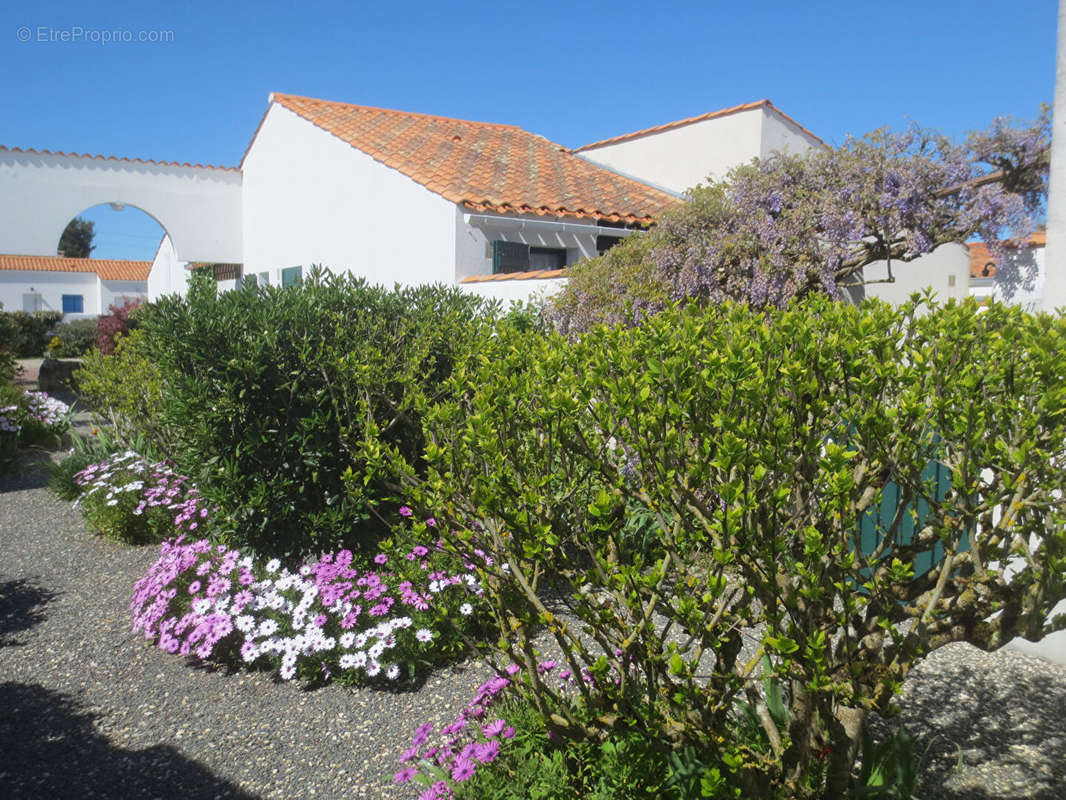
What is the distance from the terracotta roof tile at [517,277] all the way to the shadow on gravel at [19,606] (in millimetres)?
6446

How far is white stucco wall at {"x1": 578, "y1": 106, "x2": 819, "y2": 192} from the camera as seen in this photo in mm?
13383

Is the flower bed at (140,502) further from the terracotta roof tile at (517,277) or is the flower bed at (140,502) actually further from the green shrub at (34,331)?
the green shrub at (34,331)

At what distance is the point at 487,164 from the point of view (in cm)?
1441

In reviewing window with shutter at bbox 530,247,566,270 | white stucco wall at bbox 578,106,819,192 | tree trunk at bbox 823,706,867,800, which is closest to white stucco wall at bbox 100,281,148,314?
white stucco wall at bbox 578,106,819,192

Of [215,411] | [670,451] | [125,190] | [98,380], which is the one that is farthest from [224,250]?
[670,451]

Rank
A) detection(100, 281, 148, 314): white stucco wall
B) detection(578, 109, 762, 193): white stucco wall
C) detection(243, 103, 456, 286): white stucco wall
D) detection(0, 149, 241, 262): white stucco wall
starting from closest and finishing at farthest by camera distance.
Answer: detection(243, 103, 456, 286): white stucco wall < detection(578, 109, 762, 193): white stucco wall < detection(0, 149, 241, 262): white stucco wall < detection(100, 281, 148, 314): white stucco wall

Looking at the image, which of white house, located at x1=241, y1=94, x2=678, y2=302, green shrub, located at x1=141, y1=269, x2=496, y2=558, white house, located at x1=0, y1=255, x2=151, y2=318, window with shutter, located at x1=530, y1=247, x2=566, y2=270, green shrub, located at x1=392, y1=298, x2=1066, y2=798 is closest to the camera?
green shrub, located at x1=392, y1=298, x2=1066, y2=798

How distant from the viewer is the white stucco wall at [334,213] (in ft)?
39.9

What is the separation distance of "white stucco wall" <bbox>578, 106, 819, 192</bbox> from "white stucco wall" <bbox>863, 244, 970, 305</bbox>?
2.50 m

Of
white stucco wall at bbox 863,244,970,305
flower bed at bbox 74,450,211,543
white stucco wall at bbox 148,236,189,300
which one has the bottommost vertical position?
flower bed at bbox 74,450,211,543

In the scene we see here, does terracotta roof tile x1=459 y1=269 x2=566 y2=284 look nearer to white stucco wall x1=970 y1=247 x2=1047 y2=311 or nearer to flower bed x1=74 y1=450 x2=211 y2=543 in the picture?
white stucco wall x1=970 y1=247 x2=1047 y2=311

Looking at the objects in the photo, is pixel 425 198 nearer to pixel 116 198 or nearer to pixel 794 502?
pixel 794 502

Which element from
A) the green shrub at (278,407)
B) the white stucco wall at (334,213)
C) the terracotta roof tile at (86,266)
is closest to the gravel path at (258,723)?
the green shrub at (278,407)

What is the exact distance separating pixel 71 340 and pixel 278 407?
26.3 metres
